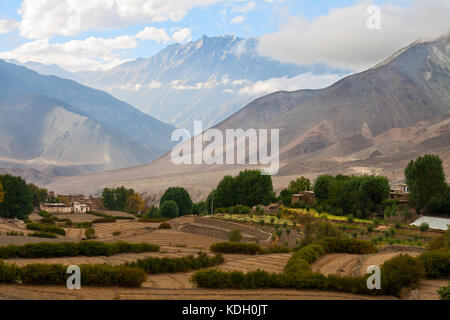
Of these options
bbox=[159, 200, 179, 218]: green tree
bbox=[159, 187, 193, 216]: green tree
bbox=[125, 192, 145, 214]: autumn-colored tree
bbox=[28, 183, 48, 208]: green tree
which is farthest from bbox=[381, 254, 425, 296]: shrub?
bbox=[125, 192, 145, 214]: autumn-colored tree

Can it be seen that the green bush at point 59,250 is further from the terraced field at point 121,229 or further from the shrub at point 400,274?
the terraced field at point 121,229

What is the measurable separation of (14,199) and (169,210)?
72.3 ft

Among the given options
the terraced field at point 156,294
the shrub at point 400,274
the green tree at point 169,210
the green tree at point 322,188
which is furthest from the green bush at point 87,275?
the green tree at point 169,210

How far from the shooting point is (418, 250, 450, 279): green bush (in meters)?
16.1

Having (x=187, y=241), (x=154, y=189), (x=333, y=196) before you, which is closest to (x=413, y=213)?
(x=333, y=196)

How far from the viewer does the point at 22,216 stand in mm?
55000

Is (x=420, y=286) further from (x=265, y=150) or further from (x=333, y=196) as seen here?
(x=265, y=150)

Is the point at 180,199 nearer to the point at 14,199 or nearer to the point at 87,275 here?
the point at 14,199

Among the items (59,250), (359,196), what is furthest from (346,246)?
(359,196)

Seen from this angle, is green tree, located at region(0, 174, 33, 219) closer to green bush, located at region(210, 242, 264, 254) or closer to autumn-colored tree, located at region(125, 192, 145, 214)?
autumn-colored tree, located at region(125, 192, 145, 214)

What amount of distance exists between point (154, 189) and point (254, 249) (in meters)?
128

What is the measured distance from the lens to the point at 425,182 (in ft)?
150

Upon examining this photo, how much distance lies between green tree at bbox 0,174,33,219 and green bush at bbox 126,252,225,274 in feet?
135

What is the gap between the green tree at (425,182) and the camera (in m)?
45.4
